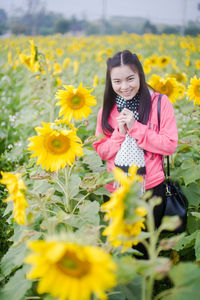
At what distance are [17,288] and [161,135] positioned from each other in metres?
1.09

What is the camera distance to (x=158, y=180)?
6.31ft

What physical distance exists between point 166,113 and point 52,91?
1.56 meters

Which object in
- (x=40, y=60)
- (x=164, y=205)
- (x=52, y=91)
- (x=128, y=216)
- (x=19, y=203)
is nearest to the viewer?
(x=128, y=216)

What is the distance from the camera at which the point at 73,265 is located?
2.56 feet

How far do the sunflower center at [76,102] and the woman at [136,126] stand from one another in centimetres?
23

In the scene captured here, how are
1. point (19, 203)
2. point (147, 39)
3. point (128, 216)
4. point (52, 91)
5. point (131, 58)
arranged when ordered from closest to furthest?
point (128, 216), point (19, 203), point (131, 58), point (52, 91), point (147, 39)

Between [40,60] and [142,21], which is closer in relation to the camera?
[40,60]

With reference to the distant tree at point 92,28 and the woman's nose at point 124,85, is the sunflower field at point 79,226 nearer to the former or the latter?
the woman's nose at point 124,85

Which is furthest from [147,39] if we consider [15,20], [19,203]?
[19,203]

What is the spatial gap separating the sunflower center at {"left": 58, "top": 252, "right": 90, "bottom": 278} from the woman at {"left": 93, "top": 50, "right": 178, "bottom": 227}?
0.97 meters

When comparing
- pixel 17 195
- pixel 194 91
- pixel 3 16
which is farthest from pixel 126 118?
pixel 3 16

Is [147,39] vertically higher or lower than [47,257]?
higher

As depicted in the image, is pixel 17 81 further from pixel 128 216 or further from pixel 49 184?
pixel 128 216

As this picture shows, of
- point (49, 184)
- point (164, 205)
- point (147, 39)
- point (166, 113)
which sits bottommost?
point (164, 205)
